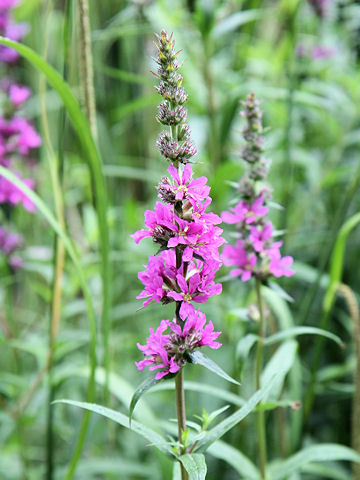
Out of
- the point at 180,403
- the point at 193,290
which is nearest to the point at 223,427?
the point at 180,403

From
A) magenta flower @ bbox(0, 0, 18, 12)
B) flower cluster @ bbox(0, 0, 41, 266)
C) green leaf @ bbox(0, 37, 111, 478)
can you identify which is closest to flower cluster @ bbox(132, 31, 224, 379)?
green leaf @ bbox(0, 37, 111, 478)

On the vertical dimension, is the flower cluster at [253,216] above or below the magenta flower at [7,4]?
below

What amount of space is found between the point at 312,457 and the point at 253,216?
446 millimetres

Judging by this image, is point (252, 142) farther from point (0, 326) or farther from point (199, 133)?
point (0, 326)

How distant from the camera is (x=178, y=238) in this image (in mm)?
624

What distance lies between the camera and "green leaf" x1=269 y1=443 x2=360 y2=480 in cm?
95

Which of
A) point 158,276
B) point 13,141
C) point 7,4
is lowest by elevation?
point 158,276

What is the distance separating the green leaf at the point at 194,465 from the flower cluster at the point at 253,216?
332mm

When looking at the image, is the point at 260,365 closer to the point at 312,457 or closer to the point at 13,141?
the point at 312,457

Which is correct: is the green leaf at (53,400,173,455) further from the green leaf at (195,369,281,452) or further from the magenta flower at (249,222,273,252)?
the magenta flower at (249,222,273,252)

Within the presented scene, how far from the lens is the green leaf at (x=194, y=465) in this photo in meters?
0.59

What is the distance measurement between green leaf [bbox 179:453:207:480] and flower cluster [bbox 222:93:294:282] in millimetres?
332

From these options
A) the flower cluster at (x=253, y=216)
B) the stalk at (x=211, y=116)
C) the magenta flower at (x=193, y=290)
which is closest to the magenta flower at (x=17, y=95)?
the stalk at (x=211, y=116)

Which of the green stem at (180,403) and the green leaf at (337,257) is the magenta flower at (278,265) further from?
the green stem at (180,403)
